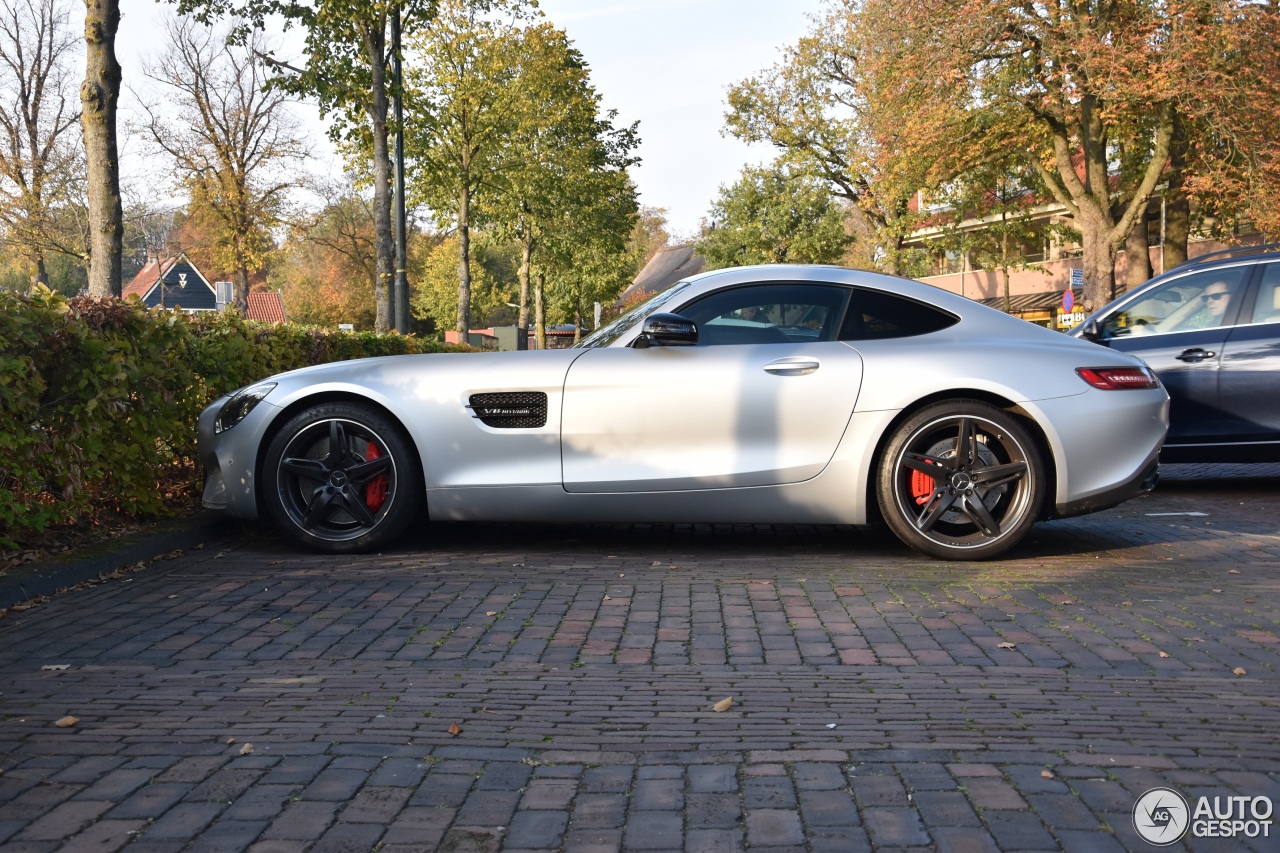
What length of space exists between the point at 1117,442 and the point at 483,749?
151 inches

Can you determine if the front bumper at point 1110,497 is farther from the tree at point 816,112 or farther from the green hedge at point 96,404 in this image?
the tree at point 816,112

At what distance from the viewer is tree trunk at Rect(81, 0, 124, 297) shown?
9.88 m

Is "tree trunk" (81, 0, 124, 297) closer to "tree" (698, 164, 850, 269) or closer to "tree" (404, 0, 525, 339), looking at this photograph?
"tree" (404, 0, 525, 339)

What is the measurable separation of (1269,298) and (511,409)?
5776 millimetres

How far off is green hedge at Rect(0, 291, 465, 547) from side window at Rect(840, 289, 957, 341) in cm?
A: 374

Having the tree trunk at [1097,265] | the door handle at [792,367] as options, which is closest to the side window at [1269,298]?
the door handle at [792,367]

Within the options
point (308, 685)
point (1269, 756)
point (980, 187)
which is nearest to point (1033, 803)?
point (1269, 756)

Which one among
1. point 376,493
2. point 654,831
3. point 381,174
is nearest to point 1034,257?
point 381,174

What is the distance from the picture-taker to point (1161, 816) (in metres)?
2.59

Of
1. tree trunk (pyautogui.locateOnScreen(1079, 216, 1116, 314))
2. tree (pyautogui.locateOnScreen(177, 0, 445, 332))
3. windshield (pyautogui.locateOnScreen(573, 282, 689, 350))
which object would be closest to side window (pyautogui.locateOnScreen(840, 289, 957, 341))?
windshield (pyautogui.locateOnScreen(573, 282, 689, 350))

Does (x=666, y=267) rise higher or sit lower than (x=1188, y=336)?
higher

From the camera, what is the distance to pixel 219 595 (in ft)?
16.6

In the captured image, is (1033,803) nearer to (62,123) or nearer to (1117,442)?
(1117,442)

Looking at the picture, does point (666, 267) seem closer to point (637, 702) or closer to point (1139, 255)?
point (1139, 255)
